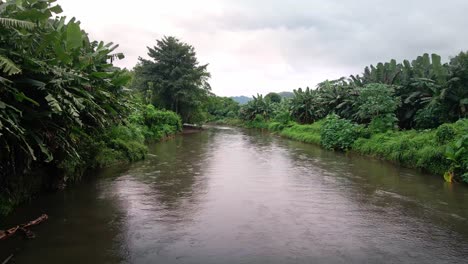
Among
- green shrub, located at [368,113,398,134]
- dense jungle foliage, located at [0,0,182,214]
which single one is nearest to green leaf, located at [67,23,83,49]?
dense jungle foliage, located at [0,0,182,214]

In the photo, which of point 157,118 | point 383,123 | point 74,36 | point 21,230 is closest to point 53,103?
point 74,36

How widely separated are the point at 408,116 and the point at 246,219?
15.0 meters

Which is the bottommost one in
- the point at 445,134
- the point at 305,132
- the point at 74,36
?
the point at 305,132

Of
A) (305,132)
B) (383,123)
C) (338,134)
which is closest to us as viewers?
(383,123)

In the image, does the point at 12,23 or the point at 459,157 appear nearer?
the point at 12,23

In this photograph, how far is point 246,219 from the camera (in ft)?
26.2

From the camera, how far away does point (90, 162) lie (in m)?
11.8

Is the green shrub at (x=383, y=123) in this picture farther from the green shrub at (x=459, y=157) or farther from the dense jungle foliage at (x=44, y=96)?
the dense jungle foliage at (x=44, y=96)

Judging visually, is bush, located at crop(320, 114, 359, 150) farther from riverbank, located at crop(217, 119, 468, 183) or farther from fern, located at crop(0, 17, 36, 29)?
fern, located at crop(0, 17, 36, 29)

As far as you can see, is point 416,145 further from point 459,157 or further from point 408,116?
point 408,116

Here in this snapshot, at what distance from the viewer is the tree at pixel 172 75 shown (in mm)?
34438

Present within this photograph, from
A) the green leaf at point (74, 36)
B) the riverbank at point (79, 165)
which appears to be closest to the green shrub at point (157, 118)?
→ the riverbank at point (79, 165)

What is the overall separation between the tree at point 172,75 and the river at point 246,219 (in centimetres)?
2166

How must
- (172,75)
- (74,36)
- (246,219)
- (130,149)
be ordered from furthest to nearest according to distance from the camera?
(172,75), (130,149), (246,219), (74,36)
